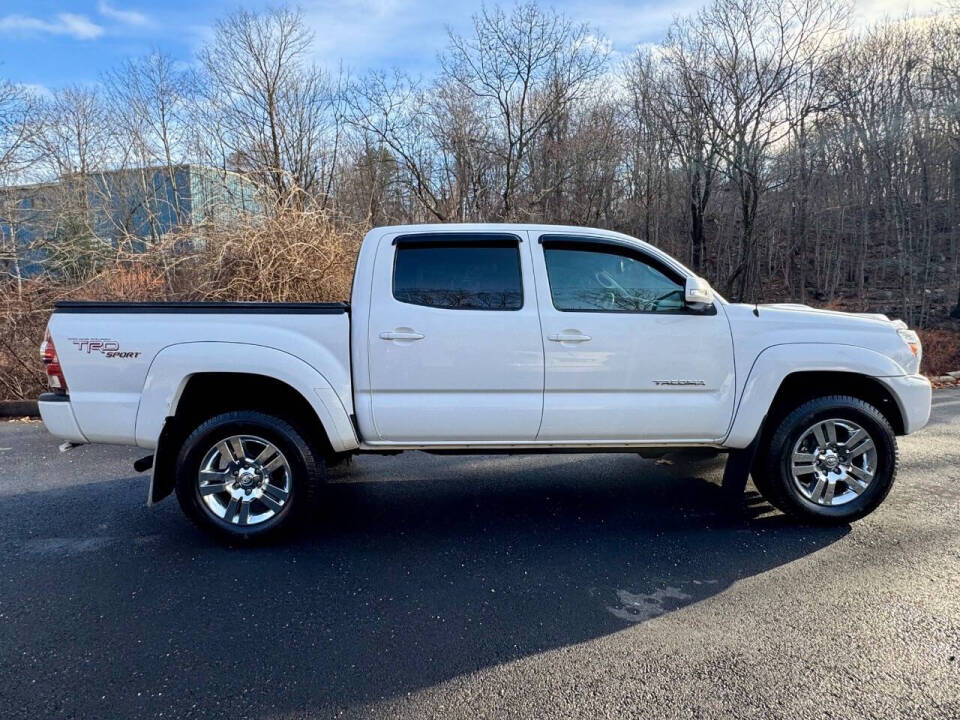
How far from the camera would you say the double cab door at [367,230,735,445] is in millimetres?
3555

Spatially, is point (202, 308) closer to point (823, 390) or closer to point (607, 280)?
point (607, 280)

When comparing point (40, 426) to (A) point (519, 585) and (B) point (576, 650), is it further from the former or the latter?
(B) point (576, 650)

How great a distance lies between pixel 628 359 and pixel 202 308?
2.78 meters

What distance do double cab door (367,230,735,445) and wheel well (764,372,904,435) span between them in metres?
0.46

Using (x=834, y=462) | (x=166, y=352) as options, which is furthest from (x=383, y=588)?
(x=834, y=462)

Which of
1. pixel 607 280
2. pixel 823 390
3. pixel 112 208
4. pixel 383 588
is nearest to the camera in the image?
pixel 383 588

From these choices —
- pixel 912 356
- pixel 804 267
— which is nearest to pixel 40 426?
pixel 912 356

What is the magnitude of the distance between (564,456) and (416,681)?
3354 mm

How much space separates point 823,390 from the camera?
389 centimetres

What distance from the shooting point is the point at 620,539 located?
3.71 meters

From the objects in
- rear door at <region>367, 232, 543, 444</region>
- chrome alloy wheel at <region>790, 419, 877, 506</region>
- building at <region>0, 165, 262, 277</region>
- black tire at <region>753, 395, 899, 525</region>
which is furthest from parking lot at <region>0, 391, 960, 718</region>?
building at <region>0, 165, 262, 277</region>

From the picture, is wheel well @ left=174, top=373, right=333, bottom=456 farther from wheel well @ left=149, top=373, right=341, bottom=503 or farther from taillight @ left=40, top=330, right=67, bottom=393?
taillight @ left=40, top=330, right=67, bottom=393

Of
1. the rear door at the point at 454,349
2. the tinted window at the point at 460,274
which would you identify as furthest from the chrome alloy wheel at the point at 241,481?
the tinted window at the point at 460,274

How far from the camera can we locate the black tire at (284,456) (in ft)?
11.7
